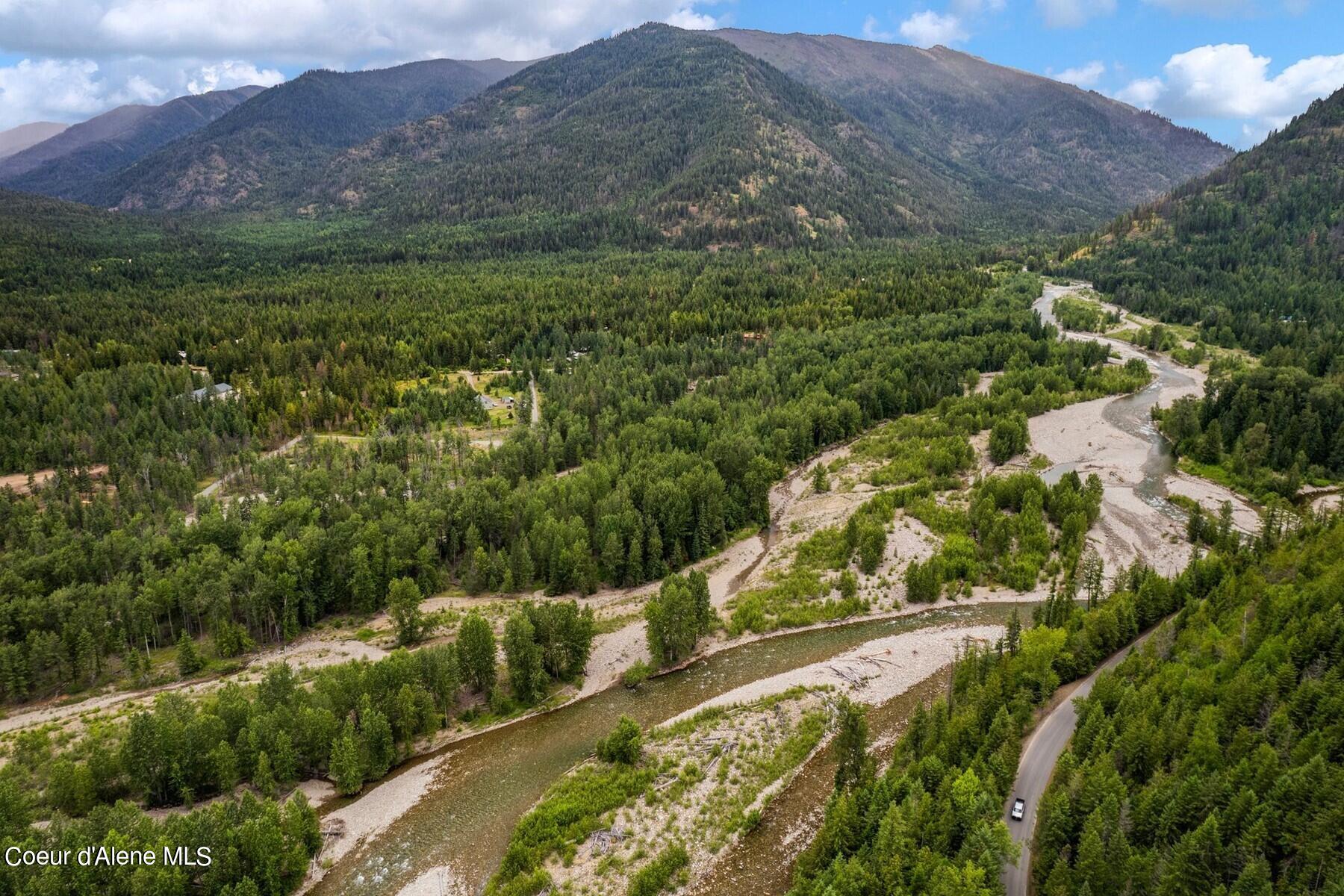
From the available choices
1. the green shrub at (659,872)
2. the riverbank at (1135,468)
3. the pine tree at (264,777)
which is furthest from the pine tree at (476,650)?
the riverbank at (1135,468)

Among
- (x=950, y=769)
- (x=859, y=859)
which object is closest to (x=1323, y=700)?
(x=950, y=769)

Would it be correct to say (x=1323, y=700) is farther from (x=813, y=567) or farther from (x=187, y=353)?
(x=187, y=353)

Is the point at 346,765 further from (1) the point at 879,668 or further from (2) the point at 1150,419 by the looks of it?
(2) the point at 1150,419

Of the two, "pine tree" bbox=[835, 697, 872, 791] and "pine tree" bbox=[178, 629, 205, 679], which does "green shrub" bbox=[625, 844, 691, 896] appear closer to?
"pine tree" bbox=[835, 697, 872, 791]

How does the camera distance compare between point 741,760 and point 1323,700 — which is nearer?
point 1323,700

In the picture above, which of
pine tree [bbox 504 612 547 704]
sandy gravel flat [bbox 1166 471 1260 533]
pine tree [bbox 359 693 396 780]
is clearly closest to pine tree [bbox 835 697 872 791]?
pine tree [bbox 504 612 547 704]

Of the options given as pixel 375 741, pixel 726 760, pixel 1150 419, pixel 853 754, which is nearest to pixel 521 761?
pixel 375 741
